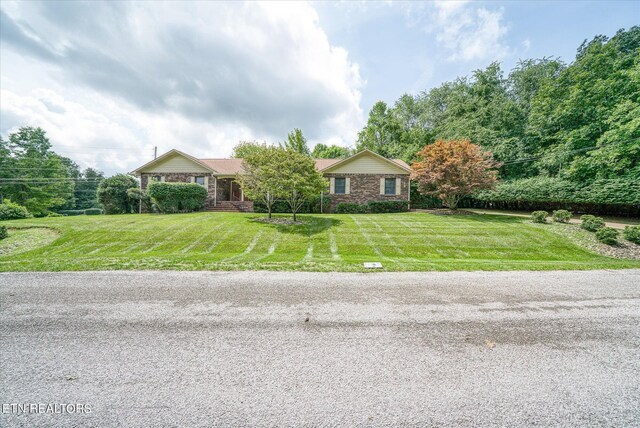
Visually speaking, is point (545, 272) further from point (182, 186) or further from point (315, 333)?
point (182, 186)

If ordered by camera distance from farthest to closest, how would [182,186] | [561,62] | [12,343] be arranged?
[561,62] < [182,186] < [12,343]

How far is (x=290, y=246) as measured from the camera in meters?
10.7

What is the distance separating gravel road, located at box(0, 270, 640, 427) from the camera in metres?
2.17

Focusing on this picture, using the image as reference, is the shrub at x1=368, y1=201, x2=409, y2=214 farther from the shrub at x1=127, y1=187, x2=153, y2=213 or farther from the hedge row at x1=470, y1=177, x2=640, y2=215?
the shrub at x1=127, y1=187, x2=153, y2=213

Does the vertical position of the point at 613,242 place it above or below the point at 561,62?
below

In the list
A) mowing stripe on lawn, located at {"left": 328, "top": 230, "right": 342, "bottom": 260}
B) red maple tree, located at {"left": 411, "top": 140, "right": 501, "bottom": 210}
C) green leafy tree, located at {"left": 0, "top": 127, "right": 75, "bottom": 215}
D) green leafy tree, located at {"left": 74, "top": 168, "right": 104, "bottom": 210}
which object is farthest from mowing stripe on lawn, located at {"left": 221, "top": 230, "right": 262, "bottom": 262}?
green leafy tree, located at {"left": 74, "top": 168, "right": 104, "bottom": 210}

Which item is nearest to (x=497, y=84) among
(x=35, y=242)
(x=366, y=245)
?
(x=366, y=245)

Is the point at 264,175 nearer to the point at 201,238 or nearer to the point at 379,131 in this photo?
the point at 201,238

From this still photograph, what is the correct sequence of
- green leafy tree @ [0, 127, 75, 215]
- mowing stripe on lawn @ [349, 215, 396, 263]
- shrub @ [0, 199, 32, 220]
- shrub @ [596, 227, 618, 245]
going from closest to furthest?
mowing stripe on lawn @ [349, 215, 396, 263] → shrub @ [596, 227, 618, 245] → shrub @ [0, 199, 32, 220] → green leafy tree @ [0, 127, 75, 215]

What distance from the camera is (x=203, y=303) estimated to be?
14.5 ft

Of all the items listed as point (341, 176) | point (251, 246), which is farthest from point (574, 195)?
point (251, 246)

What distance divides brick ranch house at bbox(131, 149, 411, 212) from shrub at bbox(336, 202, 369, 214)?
2.98 ft

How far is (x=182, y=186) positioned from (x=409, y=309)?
63.5 ft

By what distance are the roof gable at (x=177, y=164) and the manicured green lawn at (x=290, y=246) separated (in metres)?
8.74
